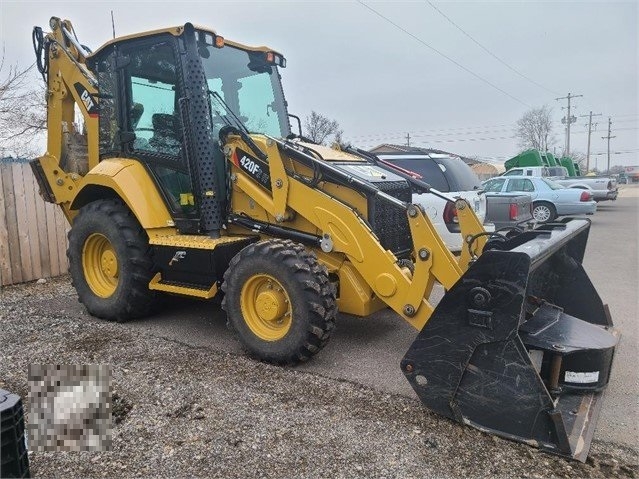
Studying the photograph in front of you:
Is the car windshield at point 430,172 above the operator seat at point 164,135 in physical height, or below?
below

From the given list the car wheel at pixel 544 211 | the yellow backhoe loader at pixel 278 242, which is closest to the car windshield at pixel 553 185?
the car wheel at pixel 544 211

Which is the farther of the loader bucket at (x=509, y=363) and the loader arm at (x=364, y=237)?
the loader arm at (x=364, y=237)

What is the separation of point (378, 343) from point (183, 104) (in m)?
2.87

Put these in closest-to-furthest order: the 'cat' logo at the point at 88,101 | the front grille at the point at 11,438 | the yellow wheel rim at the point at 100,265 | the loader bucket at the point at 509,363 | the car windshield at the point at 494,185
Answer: the front grille at the point at 11,438, the loader bucket at the point at 509,363, the yellow wheel rim at the point at 100,265, the 'cat' logo at the point at 88,101, the car windshield at the point at 494,185

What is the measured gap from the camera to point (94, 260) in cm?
568

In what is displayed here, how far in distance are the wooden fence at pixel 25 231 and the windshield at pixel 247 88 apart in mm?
4082

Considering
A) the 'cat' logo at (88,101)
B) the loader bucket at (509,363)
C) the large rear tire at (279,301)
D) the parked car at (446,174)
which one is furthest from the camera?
the parked car at (446,174)

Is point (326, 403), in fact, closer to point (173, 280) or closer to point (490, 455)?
point (490, 455)

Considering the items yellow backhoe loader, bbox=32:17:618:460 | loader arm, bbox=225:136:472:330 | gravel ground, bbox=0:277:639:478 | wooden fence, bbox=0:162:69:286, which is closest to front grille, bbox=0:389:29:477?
gravel ground, bbox=0:277:639:478

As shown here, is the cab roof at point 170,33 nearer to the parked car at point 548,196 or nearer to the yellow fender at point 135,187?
the yellow fender at point 135,187

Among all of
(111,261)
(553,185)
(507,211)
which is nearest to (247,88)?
(111,261)

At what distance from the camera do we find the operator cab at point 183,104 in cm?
479

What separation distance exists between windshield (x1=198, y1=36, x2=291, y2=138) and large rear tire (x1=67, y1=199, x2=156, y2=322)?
1386mm

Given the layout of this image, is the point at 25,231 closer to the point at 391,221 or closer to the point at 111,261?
the point at 111,261
